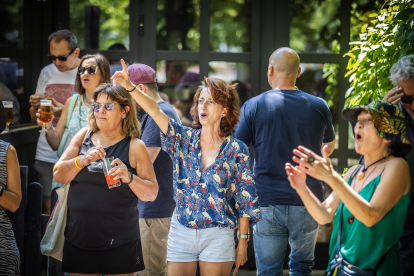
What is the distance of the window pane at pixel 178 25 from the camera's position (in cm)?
500

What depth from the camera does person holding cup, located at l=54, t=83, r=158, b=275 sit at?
3.16 m

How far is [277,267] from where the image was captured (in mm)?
3447

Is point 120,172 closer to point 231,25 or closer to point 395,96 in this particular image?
point 395,96

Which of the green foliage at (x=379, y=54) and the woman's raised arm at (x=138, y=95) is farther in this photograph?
the green foliage at (x=379, y=54)

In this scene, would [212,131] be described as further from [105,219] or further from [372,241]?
[372,241]

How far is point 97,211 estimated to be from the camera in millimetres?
3164

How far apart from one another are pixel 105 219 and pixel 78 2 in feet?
9.44

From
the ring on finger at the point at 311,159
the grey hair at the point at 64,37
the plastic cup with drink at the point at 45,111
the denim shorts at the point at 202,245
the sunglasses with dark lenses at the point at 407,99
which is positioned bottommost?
the denim shorts at the point at 202,245

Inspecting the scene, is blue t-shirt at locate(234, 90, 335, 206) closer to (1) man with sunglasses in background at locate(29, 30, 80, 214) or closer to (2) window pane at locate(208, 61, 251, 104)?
(2) window pane at locate(208, 61, 251, 104)

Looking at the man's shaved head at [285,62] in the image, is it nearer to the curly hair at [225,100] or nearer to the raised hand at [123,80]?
the curly hair at [225,100]

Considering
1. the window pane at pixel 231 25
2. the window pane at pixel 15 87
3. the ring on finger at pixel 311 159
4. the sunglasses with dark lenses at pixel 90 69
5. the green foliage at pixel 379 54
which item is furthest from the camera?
the window pane at pixel 231 25

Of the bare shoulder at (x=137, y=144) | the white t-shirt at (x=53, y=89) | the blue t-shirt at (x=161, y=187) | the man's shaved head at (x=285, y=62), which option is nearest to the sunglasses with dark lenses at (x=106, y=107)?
the bare shoulder at (x=137, y=144)

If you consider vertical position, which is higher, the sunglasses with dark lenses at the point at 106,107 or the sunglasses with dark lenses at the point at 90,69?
the sunglasses with dark lenses at the point at 90,69

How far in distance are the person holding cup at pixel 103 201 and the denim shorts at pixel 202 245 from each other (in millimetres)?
373
